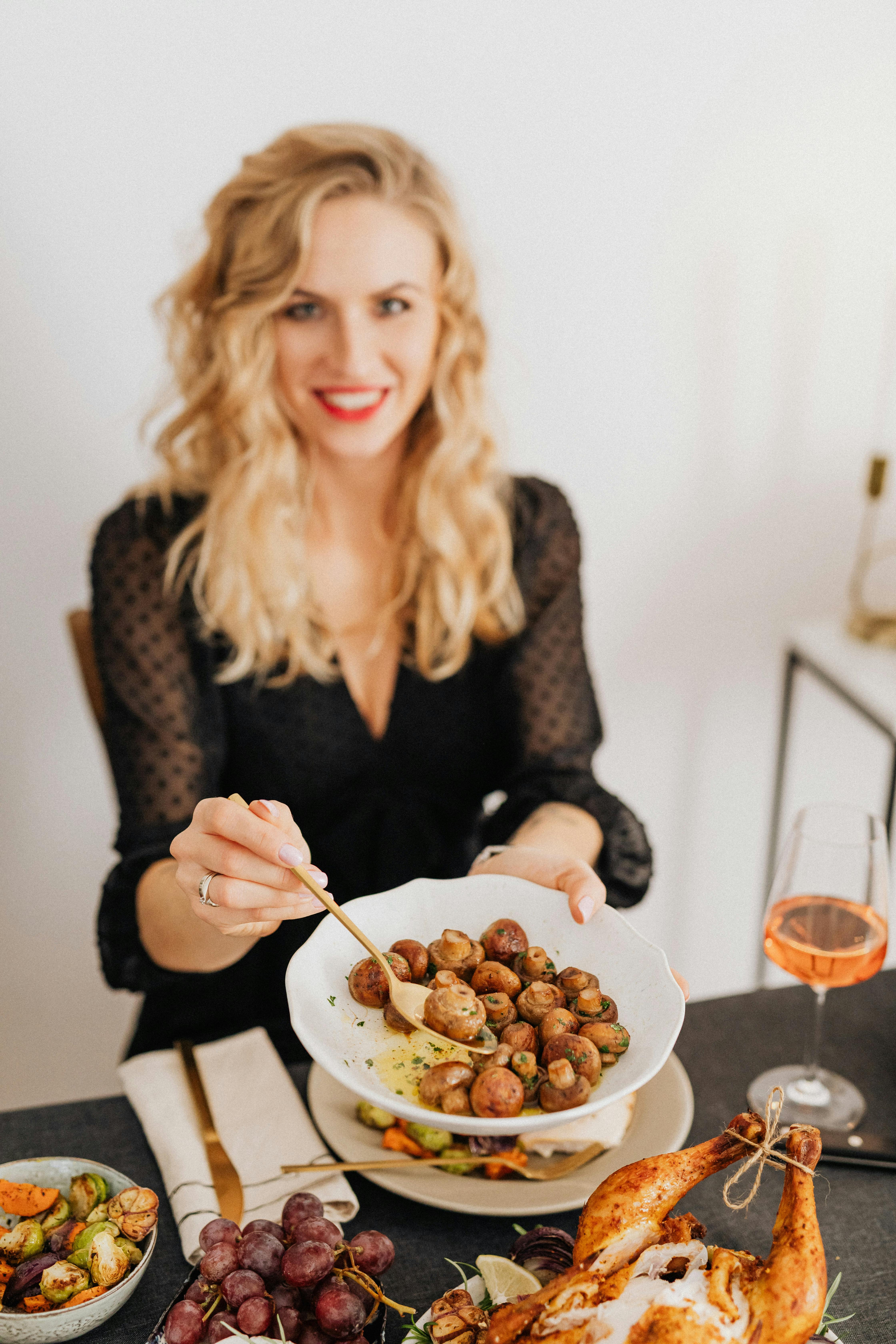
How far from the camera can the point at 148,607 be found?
1.46m

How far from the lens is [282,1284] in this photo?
64 cm

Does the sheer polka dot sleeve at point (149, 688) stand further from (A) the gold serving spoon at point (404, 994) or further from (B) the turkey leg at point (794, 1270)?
(B) the turkey leg at point (794, 1270)

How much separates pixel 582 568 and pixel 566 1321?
1.56m

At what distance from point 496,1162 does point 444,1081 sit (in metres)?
0.22

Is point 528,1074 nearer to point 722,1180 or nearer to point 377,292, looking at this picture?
point 722,1180

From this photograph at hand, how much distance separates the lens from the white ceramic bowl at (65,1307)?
66 cm

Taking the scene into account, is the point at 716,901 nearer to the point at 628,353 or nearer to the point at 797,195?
the point at 628,353

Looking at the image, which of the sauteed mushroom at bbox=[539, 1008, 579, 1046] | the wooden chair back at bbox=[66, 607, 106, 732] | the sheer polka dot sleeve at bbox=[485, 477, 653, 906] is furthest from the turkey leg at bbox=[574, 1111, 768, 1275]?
the wooden chair back at bbox=[66, 607, 106, 732]

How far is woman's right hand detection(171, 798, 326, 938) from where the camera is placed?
0.68m

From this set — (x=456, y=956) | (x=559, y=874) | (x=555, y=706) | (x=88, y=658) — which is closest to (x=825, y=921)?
(x=559, y=874)

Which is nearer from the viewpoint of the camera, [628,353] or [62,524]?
[62,524]

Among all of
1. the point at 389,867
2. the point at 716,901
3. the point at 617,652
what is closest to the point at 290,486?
the point at 389,867

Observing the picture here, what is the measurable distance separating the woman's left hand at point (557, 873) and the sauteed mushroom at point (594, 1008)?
0.20ft

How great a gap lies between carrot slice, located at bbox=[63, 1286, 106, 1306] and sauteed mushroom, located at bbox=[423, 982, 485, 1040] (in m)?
0.26
